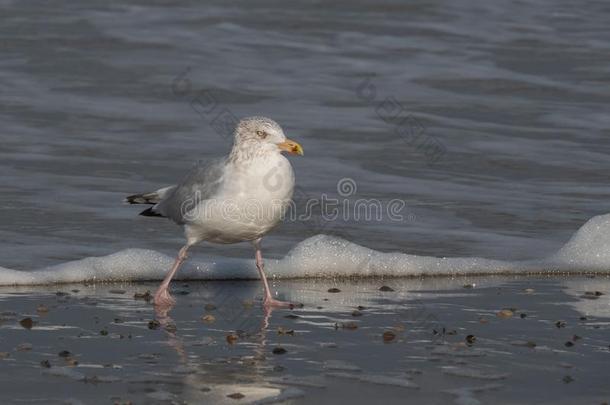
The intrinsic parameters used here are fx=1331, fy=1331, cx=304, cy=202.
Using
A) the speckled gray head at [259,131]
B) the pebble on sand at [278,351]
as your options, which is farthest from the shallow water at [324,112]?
the pebble on sand at [278,351]

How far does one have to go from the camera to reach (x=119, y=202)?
13.0 meters

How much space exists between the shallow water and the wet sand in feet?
4.92

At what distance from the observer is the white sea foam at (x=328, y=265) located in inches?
404

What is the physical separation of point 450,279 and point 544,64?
12.1 m

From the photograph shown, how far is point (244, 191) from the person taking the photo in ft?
30.5

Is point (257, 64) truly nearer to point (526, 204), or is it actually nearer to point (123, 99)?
point (123, 99)

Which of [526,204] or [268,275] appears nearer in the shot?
[268,275]

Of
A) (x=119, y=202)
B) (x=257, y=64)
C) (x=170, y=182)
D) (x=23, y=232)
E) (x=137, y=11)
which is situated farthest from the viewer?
(x=137, y=11)

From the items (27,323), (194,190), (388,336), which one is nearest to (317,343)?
(388,336)

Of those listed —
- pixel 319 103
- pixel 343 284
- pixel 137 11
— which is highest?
pixel 137 11

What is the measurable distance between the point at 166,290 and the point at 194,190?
760 millimetres

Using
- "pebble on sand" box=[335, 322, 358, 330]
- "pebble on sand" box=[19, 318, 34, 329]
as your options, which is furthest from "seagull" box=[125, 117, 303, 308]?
"pebble on sand" box=[19, 318, 34, 329]

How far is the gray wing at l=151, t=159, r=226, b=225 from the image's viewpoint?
9.55m

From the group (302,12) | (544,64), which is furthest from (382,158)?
(302,12)
